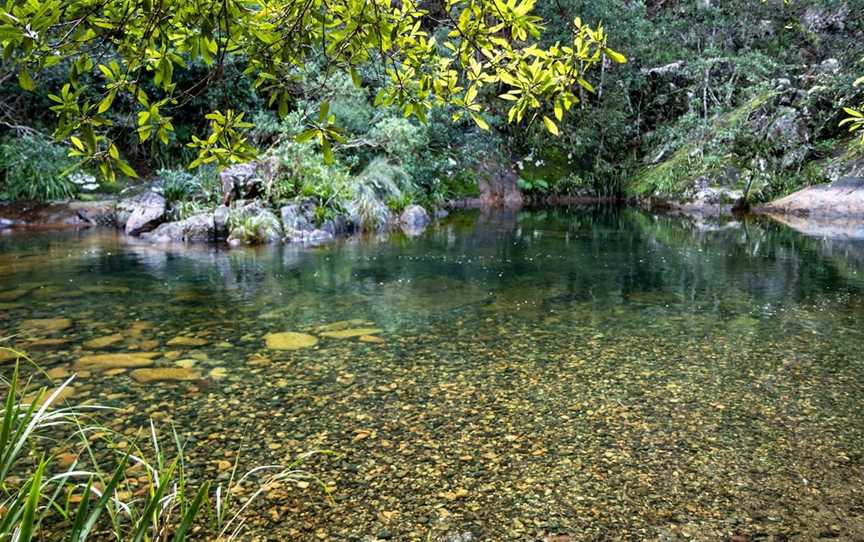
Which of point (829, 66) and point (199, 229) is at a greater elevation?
point (829, 66)

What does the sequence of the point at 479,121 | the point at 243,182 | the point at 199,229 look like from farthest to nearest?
the point at 243,182
the point at 199,229
the point at 479,121

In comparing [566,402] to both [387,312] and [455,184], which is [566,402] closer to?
[387,312]

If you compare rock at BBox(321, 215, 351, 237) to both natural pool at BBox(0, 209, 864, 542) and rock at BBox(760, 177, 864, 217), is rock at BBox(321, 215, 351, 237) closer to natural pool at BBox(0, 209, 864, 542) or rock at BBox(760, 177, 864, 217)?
natural pool at BBox(0, 209, 864, 542)

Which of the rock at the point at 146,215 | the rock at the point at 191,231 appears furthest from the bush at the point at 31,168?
the rock at the point at 191,231

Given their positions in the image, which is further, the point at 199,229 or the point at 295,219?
the point at 295,219

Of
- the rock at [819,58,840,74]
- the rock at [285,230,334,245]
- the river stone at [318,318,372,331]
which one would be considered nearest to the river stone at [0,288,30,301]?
the river stone at [318,318,372,331]

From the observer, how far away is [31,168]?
1728cm

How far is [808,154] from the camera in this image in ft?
70.0

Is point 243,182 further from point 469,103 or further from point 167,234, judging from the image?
point 469,103

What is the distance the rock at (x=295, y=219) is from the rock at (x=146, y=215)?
11.0 ft

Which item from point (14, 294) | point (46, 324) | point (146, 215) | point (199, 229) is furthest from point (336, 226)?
point (46, 324)

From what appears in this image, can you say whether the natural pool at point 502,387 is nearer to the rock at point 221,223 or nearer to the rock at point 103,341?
the rock at point 103,341

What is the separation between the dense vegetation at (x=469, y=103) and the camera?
2.20 m

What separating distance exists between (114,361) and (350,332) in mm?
2058
